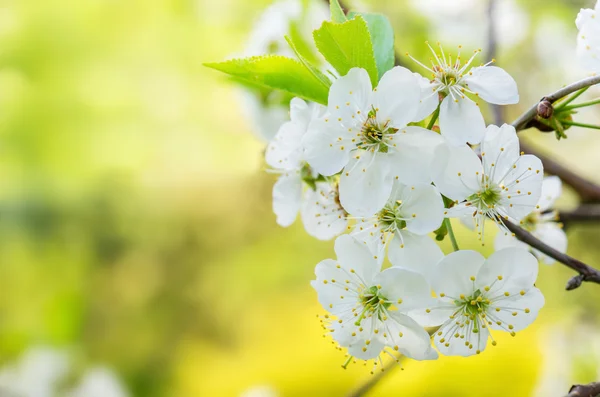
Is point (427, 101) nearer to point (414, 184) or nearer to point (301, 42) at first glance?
point (414, 184)

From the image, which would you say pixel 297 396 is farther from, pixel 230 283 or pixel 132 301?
pixel 132 301

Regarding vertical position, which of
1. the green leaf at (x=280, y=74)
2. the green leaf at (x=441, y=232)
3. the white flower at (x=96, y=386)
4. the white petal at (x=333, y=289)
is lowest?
the white petal at (x=333, y=289)

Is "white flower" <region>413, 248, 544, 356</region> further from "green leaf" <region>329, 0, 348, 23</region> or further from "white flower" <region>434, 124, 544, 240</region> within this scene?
"green leaf" <region>329, 0, 348, 23</region>

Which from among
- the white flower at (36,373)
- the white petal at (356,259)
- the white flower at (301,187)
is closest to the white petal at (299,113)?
the white flower at (301,187)

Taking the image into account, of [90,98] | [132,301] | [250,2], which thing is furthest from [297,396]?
[90,98]

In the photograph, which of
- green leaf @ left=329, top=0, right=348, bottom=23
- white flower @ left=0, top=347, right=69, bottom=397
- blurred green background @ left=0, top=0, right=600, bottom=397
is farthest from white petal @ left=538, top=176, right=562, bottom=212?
blurred green background @ left=0, top=0, right=600, bottom=397

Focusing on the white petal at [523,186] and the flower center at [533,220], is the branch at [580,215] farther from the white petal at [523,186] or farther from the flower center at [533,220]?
the white petal at [523,186]
